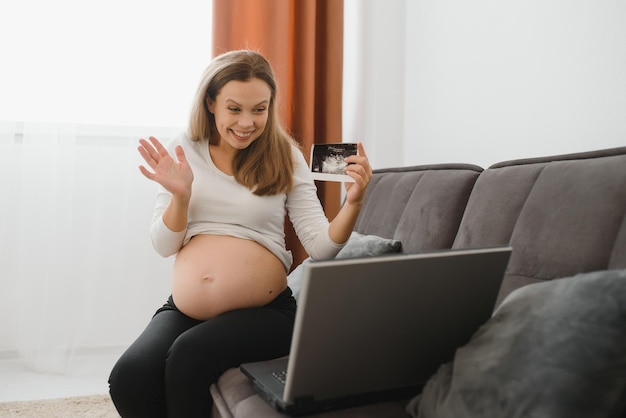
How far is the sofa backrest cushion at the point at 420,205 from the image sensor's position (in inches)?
58.7

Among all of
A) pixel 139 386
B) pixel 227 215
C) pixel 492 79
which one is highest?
pixel 492 79

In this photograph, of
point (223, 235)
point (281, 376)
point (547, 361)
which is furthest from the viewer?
point (223, 235)

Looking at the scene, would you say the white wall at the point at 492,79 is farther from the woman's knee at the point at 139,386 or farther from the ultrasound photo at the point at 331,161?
the woman's knee at the point at 139,386

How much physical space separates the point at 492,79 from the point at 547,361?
1.34 metres

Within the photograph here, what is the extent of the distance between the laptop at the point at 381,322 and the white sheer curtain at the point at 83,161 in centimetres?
169

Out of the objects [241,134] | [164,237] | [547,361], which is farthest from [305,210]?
[547,361]

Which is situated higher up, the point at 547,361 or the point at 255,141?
the point at 255,141

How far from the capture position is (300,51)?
253 cm

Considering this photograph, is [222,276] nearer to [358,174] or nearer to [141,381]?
[141,381]

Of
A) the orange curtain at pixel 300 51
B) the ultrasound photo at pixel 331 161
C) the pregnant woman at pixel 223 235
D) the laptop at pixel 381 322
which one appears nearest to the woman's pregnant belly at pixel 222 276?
the pregnant woman at pixel 223 235

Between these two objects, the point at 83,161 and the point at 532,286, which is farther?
the point at 83,161

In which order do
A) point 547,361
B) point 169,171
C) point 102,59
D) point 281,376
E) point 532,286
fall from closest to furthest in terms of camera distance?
point 547,361, point 532,286, point 281,376, point 169,171, point 102,59

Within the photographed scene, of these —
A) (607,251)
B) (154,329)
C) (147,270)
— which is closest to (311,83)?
(147,270)

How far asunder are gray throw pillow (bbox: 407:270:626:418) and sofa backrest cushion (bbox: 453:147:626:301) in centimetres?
24
